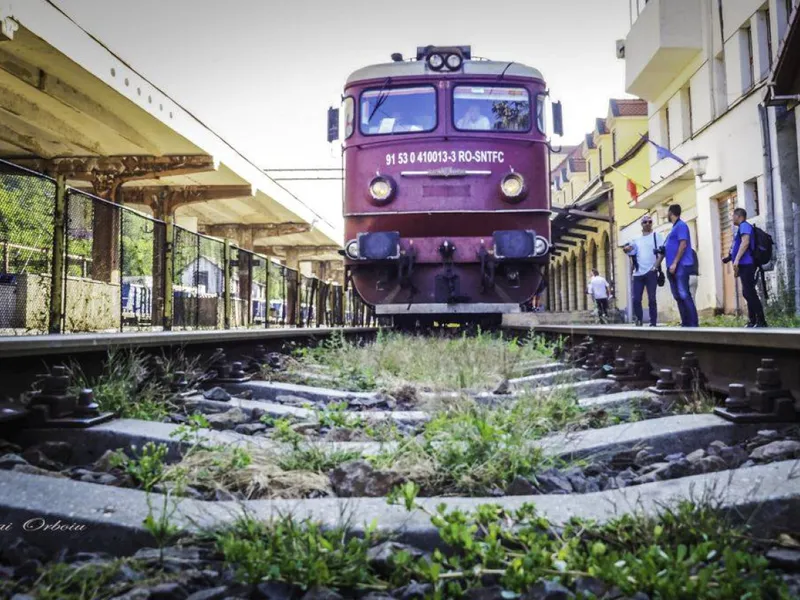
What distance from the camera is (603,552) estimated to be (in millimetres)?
1671

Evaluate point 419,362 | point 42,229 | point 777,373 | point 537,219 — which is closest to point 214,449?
point 777,373

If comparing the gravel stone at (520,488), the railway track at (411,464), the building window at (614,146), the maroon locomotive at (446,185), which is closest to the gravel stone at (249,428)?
the railway track at (411,464)

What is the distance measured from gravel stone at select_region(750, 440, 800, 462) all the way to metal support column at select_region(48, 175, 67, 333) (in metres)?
6.07

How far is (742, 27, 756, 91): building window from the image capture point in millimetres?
15929

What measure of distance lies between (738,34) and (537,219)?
31.6 ft

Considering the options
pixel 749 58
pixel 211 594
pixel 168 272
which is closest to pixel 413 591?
pixel 211 594

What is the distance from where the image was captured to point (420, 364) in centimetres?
593

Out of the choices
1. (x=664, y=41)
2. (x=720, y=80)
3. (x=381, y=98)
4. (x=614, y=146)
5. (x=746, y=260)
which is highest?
(x=614, y=146)

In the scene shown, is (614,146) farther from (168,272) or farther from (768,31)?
(168,272)

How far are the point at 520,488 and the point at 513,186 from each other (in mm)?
8397

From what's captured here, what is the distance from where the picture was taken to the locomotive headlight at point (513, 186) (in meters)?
10.2

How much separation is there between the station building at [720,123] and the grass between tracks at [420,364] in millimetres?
6424

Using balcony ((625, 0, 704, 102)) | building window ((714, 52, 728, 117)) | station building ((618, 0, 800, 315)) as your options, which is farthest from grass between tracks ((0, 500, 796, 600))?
balcony ((625, 0, 704, 102))

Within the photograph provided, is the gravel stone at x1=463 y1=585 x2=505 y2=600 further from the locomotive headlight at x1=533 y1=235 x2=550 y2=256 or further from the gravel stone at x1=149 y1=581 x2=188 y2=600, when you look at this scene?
the locomotive headlight at x1=533 y1=235 x2=550 y2=256
